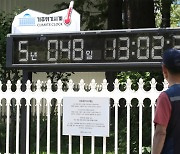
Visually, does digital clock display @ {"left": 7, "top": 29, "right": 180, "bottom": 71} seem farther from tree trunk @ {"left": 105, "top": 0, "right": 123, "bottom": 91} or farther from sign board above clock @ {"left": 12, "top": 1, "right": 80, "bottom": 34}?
tree trunk @ {"left": 105, "top": 0, "right": 123, "bottom": 91}

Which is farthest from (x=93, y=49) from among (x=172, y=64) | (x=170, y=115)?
(x=170, y=115)

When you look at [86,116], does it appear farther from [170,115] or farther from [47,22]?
[170,115]

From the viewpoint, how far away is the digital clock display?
23.4ft

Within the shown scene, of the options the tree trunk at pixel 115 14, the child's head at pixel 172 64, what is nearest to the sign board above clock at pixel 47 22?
the child's head at pixel 172 64

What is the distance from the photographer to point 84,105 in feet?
24.4

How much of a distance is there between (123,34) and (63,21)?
39.4 inches

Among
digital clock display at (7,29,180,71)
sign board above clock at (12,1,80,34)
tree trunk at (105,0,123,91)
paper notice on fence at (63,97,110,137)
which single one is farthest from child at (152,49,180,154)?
tree trunk at (105,0,123,91)

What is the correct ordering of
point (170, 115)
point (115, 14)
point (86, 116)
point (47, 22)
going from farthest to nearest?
point (115, 14), point (47, 22), point (86, 116), point (170, 115)

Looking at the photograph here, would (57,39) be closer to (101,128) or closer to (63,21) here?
(63,21)

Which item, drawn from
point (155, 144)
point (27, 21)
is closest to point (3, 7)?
point (27, 21)

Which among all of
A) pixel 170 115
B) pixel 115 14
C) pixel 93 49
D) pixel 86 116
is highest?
pixel 115 14

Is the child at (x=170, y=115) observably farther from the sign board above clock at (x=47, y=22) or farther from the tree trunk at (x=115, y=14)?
the tree trunk at (x=115, y=14)

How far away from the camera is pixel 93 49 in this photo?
24.6 feet

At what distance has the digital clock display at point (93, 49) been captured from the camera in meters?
7.14
